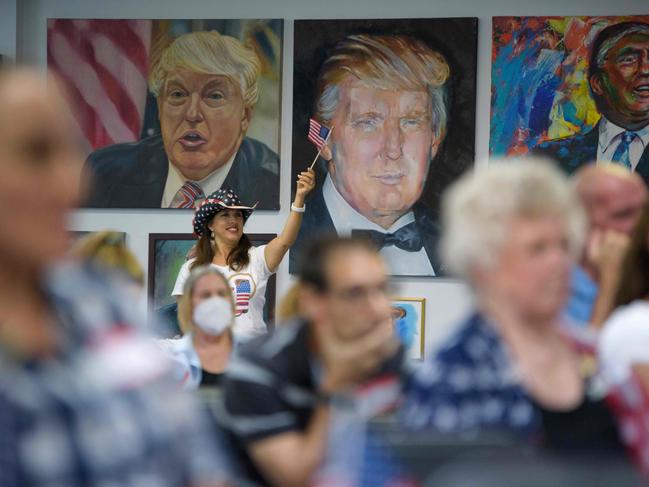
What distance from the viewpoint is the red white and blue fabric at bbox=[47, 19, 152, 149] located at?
9.08 m

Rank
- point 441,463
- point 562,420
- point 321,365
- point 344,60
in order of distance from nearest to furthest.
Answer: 1. point 441,463
2. point 562,420
3. point 321,365
4. point 344,60

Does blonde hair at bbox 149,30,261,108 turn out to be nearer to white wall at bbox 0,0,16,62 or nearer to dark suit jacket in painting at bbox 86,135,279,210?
dark suit jacket in painting at bbox 86,135,279,210

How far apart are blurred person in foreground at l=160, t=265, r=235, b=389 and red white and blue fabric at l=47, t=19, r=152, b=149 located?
4625 millimetres

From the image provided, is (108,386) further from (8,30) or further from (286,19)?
(8,30)

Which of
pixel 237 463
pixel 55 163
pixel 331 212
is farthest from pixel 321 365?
pixel 331 212

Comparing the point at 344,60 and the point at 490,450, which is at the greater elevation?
the point at 344,60

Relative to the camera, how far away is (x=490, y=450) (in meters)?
1.48

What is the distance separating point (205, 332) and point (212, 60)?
4942mm

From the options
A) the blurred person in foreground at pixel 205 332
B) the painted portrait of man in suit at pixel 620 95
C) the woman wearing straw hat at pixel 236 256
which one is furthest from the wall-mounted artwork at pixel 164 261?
the blurred person in foreground at pixel 205 332

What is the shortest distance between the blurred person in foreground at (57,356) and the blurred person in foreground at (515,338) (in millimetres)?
758

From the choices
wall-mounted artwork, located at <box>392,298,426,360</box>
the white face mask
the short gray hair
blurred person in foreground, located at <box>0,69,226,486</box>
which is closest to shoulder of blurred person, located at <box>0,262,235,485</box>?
blurred person in foreground, located at <box>0,69,226,486</box>

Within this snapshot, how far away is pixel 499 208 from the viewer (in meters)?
1.83

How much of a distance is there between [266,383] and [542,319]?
0.63 meters

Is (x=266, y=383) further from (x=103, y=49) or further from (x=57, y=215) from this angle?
(x=103, y=49)
